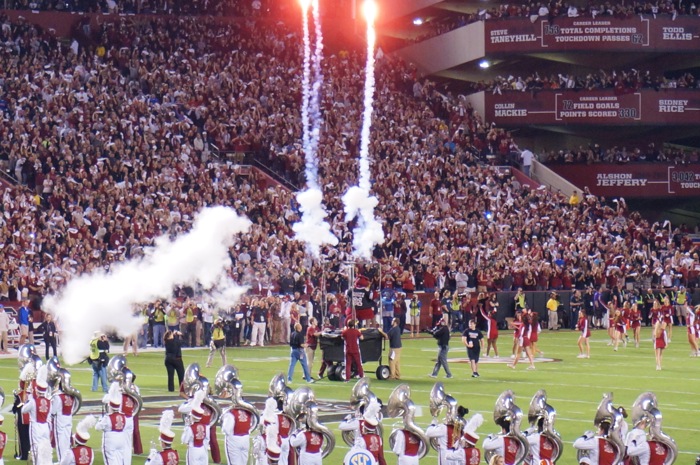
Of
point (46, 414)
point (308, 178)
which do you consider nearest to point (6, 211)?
point (308, 178)

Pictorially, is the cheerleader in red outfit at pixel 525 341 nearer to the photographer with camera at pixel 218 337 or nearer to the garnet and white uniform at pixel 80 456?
the photographer with camera at pixel 218 337

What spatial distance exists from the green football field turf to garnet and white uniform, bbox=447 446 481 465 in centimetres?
516

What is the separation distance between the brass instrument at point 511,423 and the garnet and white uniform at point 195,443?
3.83 metres

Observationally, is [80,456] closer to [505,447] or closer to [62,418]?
[62,418]

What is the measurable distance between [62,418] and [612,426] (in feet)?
25.7

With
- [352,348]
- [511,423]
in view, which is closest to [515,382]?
[352,348]

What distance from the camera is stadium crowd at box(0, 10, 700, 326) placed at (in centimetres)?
4269

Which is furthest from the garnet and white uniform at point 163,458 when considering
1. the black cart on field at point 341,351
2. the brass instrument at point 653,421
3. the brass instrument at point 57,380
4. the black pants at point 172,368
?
the black cart on field at point 341,351

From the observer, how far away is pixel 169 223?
42.4 metres

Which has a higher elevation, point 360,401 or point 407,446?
point 360,401

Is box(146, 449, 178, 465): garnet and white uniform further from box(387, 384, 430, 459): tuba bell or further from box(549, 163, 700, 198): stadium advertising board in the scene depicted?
box(549, 163, 700, 198): stadium advertising board

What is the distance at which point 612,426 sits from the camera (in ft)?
48.2

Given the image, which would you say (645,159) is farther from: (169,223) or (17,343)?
(17,343)

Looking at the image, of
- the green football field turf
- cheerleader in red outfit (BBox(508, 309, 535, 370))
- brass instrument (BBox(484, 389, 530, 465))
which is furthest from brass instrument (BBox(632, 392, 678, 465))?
cheerleader in red outfit (BBox(508, 309, 535, 370))
